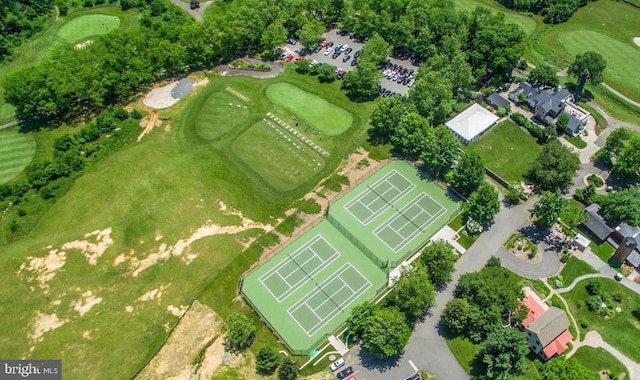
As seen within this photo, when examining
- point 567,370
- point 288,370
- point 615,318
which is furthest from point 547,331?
point 288,370

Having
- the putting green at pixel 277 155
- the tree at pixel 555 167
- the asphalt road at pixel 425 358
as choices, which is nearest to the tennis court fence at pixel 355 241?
the asphalt road at pixel 425 358

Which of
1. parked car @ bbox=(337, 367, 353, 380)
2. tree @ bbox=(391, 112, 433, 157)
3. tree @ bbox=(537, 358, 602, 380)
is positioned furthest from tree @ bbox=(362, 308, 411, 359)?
tree @ bbox=(391, 112, 433, 157)

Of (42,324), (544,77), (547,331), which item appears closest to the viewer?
(547,331)

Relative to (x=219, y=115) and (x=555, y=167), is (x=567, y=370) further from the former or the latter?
(x=219, y=115)

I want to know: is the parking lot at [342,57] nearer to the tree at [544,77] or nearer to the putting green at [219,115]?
Answer: the putting green at [219,115]

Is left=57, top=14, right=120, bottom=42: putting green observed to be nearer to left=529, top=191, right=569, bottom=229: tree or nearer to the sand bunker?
the sand bunker

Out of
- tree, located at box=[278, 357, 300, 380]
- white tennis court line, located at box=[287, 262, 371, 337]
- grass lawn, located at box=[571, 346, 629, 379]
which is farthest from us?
white tennis court line, located at box=[287, 262, 371, 337]
